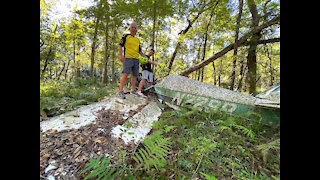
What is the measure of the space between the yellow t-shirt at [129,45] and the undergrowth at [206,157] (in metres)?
2.51

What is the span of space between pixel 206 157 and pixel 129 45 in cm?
354

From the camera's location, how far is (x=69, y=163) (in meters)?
1.36

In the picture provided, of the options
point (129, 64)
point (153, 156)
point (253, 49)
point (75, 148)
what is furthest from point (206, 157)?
point (253, 49)

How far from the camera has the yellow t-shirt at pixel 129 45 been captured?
365 cm

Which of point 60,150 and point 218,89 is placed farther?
point 218,89

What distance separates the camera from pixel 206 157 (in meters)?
1.42

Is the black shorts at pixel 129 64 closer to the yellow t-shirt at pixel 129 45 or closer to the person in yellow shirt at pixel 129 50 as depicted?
the person in yellow shirt at pixel 129 50

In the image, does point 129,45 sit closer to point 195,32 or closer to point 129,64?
point 129,64

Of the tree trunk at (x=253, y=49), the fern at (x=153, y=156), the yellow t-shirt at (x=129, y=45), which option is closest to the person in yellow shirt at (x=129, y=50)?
the yellow t-shirt at (x=129, y=45)
